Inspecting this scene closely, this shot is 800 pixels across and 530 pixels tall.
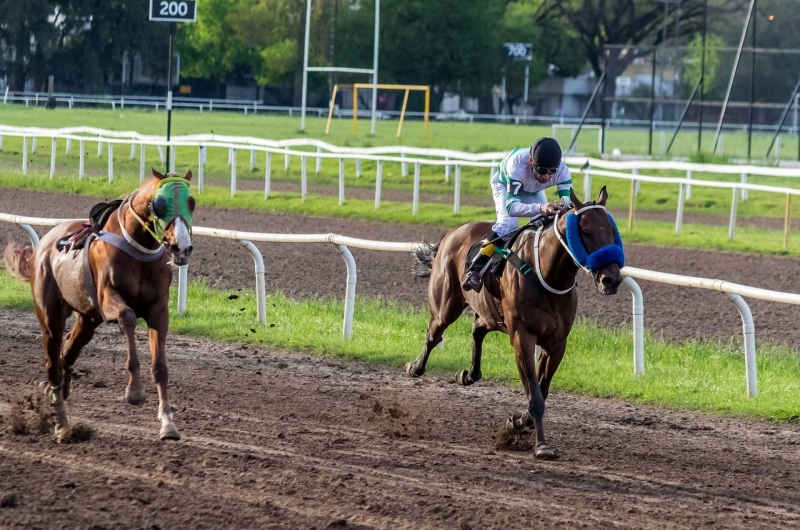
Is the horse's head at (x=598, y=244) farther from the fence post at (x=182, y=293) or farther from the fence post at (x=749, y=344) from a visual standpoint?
the fence post at (x=182, y=293)

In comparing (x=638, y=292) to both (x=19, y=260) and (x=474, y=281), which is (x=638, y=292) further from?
(x=19, y=260)

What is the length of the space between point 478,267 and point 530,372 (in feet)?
2.57

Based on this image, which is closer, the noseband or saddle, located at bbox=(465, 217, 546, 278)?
the noseband

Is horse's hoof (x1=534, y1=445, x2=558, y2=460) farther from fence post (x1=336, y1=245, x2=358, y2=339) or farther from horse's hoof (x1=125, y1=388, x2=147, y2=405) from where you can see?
fence post (x1=336, y1=245, x2=358, y2=339)

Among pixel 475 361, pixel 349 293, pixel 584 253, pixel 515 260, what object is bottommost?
pixel 475 361

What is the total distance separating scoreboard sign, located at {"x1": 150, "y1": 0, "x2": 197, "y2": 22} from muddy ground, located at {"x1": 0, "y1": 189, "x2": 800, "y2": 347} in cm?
276

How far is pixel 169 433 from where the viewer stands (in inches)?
225

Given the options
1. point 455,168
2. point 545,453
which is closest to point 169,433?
point 545,453

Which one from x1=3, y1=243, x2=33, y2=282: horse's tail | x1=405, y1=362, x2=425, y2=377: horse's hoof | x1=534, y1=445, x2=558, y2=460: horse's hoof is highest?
x1=3, y1=243, x2=33, y2=282: horse's tail

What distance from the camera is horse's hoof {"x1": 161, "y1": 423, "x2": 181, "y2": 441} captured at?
5.71m

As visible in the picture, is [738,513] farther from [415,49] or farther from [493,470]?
[415,49]

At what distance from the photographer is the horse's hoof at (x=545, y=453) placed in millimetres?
5898

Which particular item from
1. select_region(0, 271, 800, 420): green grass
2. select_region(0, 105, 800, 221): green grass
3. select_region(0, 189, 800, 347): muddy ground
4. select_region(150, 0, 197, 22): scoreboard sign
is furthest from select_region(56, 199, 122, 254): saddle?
select_region(0, 105, 800, 221): green grass

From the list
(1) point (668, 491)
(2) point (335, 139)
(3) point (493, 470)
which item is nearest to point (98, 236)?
(3) point (493, 470)
